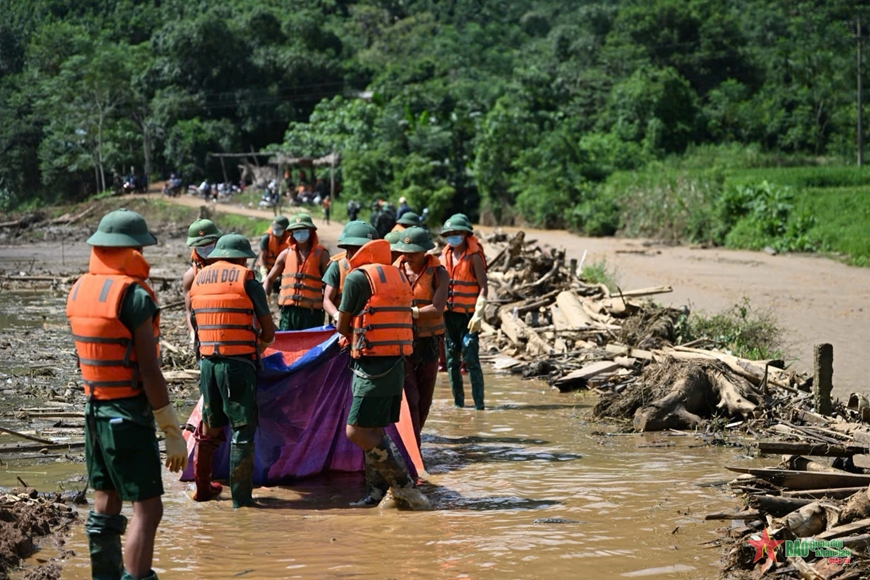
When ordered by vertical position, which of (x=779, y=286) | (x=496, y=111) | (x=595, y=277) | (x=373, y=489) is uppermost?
(x=496, y=111)

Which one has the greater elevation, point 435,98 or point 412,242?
point 435,98

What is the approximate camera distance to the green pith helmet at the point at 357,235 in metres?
8.02

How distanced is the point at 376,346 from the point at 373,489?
121cm

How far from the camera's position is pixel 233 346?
7484 mm

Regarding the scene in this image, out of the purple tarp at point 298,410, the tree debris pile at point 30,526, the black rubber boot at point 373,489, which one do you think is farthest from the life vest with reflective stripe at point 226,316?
the tree debris pile at point 30,526

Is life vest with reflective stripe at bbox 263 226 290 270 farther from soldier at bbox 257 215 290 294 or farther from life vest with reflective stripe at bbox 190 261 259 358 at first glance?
life vest with reflective stripe at bbox 190 261 259 358

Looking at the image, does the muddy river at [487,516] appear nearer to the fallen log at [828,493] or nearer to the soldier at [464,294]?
the fallen log at [828,493]

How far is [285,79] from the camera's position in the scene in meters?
66.1

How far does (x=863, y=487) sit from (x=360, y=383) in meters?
3.37

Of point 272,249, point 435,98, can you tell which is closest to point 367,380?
point 272,249

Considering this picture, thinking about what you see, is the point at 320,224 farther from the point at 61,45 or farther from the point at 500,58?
the point at 500,58

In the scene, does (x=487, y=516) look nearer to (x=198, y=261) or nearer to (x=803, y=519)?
(x=803, y=519)

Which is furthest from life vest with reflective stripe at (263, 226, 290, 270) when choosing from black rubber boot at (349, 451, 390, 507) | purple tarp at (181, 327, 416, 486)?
black rubber boot at (349, 451, 390, 507)

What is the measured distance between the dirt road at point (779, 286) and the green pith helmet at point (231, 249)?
7506mm
